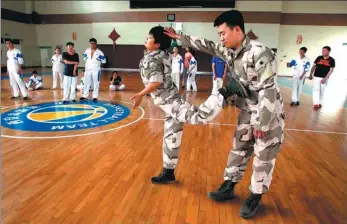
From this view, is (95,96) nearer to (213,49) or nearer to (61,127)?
(61,127)

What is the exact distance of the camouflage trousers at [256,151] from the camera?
2.15 m

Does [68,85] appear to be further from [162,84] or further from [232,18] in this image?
[232,18]

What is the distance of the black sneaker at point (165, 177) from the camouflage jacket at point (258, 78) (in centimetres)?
119

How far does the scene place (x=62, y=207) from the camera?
7.79 ft

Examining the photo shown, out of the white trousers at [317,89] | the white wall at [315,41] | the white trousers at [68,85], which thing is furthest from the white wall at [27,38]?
the white trousers at [317,89]

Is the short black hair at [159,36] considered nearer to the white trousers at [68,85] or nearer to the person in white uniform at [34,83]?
the white trousers at [68,85]

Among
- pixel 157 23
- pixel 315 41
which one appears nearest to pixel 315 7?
pixel 315 41

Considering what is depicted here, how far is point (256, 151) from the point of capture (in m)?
2.22

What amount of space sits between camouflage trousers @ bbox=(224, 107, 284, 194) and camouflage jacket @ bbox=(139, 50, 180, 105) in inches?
30.2

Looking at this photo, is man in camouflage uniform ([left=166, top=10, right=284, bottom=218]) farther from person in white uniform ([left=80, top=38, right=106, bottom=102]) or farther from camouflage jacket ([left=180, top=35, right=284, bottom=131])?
person in white uniform ([left=80, top=38, right=106, bottom=102])

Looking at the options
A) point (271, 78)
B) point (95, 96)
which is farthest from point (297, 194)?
point (95, 96)

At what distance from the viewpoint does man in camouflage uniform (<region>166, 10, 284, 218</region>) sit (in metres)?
1.94

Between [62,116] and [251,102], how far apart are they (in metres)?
4.81

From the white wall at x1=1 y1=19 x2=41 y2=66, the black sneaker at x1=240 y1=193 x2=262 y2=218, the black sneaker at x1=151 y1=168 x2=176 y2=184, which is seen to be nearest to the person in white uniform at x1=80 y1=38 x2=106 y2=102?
the black sneaker at x1=151 y1=168 x2=176 y2=184
